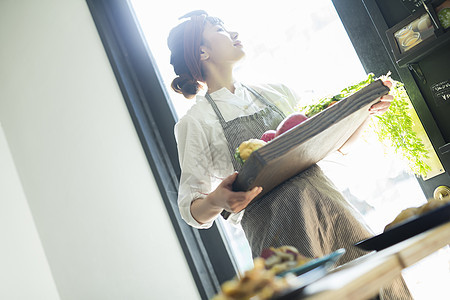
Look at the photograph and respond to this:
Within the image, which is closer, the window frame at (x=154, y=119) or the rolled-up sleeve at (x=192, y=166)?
the rolled-up sleeve at (x=192, y=166)

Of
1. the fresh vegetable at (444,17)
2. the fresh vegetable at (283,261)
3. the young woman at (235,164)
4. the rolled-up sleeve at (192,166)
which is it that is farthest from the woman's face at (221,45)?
the fresh vegetable at (283,261)

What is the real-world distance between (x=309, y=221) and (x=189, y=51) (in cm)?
74

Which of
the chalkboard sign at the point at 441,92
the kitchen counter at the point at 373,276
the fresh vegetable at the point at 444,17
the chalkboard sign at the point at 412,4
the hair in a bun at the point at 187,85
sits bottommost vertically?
the kitchen counter at the point at 373,276

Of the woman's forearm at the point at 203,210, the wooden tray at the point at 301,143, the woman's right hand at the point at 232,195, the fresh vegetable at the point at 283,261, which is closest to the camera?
the fresh vegetable at the point at 283,261

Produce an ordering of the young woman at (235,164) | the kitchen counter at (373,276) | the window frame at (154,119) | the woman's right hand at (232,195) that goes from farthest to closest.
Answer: the window frame at (154,119) → the young woman at (235,164) → the woman's right hand at (232,195) → the kitchen counter at (373,276)

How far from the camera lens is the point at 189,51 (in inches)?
65.0

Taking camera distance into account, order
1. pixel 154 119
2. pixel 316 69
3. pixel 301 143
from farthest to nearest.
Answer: pixel 154 119, pixel 316 69, pixel 301 143

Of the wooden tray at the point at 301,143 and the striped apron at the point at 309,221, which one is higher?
the wooden tray at the point at 301,143

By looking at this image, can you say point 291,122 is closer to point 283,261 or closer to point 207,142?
point 207,142

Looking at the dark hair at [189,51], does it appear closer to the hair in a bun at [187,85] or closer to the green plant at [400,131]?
the hair in a bun at [187,85]

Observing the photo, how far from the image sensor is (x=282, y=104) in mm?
1613

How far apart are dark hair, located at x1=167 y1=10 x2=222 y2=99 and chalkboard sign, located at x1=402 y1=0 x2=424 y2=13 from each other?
60 cm

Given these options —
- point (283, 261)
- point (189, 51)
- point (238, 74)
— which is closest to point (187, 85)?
point (189, 51)

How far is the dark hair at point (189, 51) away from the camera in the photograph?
1.65 meters
